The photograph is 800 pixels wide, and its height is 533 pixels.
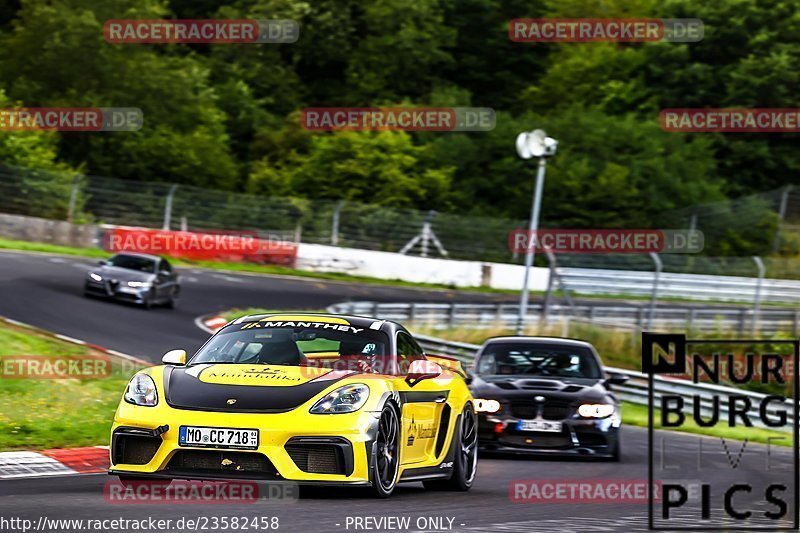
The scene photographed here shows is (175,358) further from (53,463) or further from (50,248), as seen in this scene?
(50,248)

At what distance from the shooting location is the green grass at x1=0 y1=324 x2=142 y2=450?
496 inches

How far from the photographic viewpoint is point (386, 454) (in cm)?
934

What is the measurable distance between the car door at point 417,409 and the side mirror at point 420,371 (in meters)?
0.04

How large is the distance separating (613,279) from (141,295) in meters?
11.6

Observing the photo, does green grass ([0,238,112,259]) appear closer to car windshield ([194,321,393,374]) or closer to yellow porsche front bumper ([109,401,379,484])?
car windshield ([194,321,393,374])

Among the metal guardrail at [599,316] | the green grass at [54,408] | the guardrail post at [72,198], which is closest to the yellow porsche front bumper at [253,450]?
the green grass at [54,408]

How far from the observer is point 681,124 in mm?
59031

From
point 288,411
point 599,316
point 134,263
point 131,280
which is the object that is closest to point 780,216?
point 599,316

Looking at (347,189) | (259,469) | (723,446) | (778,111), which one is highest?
(778,111)

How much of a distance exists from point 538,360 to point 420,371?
5.71 metres

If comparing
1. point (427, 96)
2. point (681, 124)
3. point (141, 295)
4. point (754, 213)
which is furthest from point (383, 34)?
point (141, 295)

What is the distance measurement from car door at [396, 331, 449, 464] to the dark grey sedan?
18.3 metres

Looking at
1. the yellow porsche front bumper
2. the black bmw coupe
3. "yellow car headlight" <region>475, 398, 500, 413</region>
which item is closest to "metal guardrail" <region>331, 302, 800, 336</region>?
the black bmw coupe

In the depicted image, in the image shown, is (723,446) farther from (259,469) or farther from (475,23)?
(475,23)
